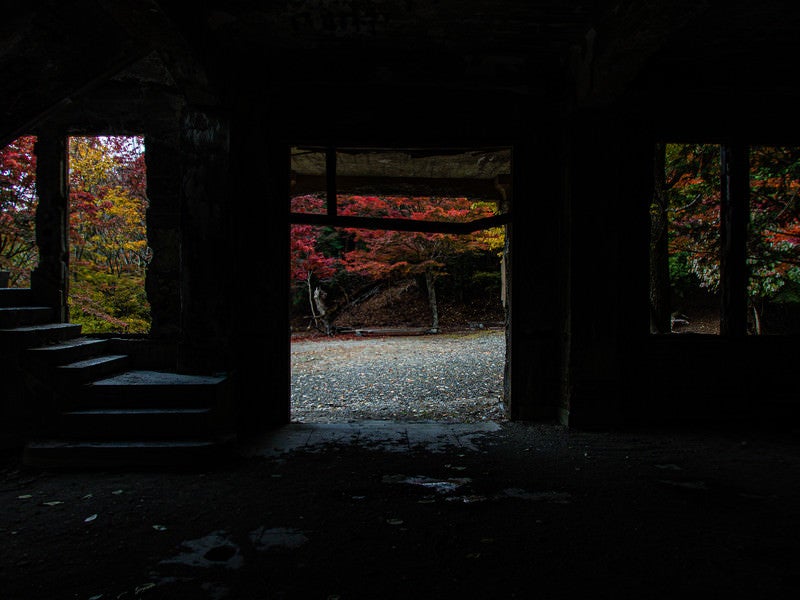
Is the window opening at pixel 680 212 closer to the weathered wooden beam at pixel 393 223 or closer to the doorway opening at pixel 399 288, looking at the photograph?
the doorway opening at pixel 399 288

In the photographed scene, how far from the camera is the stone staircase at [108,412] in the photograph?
11.5 ft

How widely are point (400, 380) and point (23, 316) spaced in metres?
5.39

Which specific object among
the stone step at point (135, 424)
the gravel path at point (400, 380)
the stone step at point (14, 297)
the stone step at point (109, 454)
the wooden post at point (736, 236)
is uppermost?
the wooden post at point (736, 236)

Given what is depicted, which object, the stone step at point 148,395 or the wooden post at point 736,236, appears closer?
the stone step at point 148,395

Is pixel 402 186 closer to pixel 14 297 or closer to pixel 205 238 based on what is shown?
pixel 205 238

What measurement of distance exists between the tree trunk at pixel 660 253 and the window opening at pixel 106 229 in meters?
7.39

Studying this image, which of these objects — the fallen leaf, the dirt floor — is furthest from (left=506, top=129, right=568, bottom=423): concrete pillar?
the fallen leaf

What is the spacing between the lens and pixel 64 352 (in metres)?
3.88

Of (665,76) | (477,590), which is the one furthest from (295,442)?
(665,76)

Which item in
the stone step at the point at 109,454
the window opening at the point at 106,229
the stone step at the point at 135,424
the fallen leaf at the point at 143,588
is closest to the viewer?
the fallen leaf at the point at 143,588

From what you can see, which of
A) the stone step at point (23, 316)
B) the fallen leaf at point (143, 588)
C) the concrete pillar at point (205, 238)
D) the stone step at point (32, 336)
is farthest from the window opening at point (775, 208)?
the stone step at point (23, 316)

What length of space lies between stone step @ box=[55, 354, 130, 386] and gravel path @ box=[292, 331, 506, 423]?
2.05 m

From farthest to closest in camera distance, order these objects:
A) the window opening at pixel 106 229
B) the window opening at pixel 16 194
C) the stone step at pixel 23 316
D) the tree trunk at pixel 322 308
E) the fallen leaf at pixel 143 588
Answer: the tree trunk at pixel 322 308 < the window opening at pixel 106 229 < the window opening at pixel 16 194 < the stone step at pixel 23 316 < the fallen leaf at pixel 143 588

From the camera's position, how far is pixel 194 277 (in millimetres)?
4105
